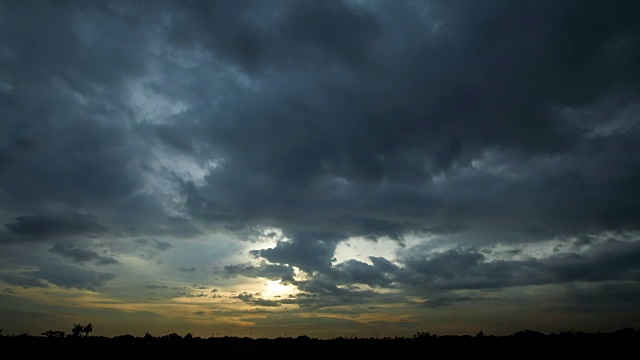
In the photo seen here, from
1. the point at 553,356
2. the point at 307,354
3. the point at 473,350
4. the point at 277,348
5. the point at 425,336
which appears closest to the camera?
the point at 553,356

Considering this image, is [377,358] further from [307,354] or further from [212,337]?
[212,337]

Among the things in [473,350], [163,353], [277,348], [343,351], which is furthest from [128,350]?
[473,350]

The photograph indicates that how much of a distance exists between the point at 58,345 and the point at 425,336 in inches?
4335

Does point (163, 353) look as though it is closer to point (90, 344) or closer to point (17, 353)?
point (90, 344)

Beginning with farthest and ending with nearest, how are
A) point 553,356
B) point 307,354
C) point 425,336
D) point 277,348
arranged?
point 425,336 → point 277,348 → point 307,354 → point 553,356

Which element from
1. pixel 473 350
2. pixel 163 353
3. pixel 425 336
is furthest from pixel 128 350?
pixel 425 336

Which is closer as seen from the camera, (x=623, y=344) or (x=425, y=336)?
(x=623, y=344)

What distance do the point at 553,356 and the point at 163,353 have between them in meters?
87.9

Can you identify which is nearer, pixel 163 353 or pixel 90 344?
pixel 163 353

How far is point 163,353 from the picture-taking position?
108 meters

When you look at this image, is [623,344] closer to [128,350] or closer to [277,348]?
[277,348]

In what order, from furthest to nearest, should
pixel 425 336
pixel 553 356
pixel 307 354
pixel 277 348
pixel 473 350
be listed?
1. pixel 425 336
2. pixel 277 348
3. pixel 307 354
4. pixel 473 350
5. pixel 553 356

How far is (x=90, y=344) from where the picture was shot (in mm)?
116500

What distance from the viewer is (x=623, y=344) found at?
315ft
